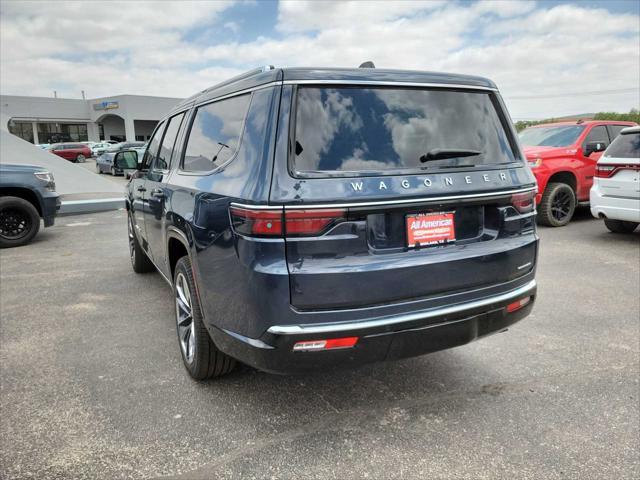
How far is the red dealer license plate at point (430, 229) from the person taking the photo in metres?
2.37

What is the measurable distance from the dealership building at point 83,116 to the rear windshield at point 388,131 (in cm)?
5066

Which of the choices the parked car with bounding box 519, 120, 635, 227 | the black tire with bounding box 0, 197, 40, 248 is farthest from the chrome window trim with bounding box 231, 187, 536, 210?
the black tire with bounding box 0, 197, 40, 248

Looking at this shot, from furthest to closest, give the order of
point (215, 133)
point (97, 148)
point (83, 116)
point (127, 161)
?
1. point (83, 116)
2. point (97, 148)
3. point (127, 161)
4. point (215, 133)

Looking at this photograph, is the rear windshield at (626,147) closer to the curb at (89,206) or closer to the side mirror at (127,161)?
the side mirror at (127,161)

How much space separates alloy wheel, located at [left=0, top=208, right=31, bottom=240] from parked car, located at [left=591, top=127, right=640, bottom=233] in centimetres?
902

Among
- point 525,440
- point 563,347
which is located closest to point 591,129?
point 563,347

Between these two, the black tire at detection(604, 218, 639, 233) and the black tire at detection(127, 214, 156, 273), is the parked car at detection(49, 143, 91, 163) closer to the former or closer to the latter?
the black tire at detection(127, 214, 156, 273)

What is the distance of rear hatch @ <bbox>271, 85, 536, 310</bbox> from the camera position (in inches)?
85.9

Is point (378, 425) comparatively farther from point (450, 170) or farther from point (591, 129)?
point (591, 129)

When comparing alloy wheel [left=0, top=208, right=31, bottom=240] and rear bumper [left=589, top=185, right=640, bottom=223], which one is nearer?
rear bumper [left=589, top=185, right=640, bottom=223]

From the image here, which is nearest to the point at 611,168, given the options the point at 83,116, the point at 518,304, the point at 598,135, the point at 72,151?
the point at 598,135

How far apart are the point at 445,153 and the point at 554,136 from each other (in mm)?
8094

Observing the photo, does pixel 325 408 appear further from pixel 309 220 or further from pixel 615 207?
pixel 615 207

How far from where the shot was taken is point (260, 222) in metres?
2.16
